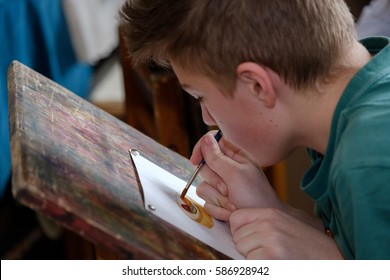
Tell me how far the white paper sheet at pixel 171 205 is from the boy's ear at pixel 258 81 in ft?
0.62

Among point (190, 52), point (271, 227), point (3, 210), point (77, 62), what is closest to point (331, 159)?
point (271, 227)

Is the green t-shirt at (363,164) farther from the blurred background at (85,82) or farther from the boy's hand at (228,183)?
the blurred background at (85,82)

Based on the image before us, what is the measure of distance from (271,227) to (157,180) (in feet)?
0.62

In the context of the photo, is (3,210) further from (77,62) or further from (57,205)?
(57,205)

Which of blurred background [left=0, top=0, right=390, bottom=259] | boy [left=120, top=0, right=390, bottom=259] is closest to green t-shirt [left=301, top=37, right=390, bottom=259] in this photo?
boy [left=120, top=0, right=390, bottom=259]

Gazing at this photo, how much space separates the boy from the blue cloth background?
878 mm

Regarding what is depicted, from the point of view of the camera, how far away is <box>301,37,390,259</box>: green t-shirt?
2.48ft

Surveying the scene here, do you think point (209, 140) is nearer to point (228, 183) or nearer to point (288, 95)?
point (228, 183)

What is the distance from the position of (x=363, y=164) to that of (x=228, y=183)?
0.28 metres

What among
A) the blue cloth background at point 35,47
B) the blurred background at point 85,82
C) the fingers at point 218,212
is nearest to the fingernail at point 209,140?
the fingers at point 218,212

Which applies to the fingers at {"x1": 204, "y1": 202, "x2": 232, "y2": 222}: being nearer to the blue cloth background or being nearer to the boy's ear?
the boy's ear

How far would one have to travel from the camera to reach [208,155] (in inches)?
40.5

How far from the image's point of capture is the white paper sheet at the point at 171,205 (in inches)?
33.2

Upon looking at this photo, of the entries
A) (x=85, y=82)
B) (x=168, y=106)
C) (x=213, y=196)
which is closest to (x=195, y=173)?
(x=213, y=196)
